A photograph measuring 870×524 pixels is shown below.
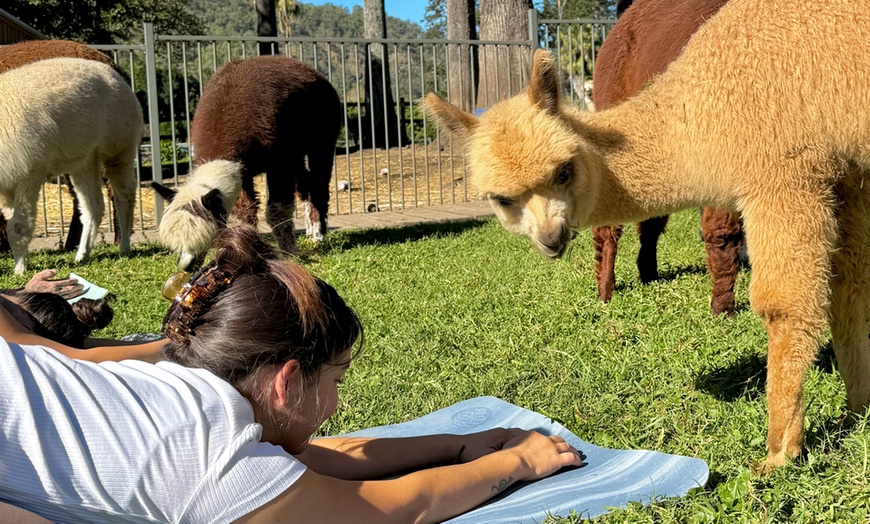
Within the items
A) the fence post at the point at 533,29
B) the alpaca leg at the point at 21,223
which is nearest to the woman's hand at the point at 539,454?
the alpaca leg at the point at 21,223

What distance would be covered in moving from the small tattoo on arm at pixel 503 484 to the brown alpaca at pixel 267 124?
16.7 feet

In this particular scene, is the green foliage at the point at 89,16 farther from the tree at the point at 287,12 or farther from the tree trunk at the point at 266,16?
the tree trunk at the point at 266,16

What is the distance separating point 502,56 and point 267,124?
543cm

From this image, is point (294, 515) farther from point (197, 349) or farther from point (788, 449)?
point (788, 449)

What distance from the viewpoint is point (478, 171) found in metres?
3.22

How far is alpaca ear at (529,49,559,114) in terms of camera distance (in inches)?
127

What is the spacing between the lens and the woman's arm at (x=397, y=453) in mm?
2736

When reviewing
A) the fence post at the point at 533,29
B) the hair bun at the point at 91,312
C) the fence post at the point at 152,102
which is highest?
the fence post at the point at 533,29

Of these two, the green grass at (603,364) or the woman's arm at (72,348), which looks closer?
the woman's arm at (72,348)

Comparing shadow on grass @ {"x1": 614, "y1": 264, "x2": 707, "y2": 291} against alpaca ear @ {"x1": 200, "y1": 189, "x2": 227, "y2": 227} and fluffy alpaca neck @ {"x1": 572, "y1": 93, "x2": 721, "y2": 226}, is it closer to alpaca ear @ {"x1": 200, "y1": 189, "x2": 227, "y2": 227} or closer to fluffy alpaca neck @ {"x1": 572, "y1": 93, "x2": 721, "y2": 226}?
fluffy alpaca neck @ {"x1": 572, "y1": 93, "x2": 721, "y2": 226}

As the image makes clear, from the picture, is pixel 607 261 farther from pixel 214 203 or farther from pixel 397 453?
pixel 214 203

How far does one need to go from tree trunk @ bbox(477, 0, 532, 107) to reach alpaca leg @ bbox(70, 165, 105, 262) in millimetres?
5262

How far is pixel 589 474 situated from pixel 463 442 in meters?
0.44

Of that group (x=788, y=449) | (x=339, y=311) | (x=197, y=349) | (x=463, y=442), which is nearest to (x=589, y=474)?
(x=463, y=442)
